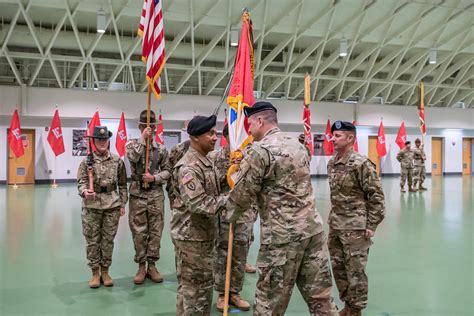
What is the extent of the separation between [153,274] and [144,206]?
706mm

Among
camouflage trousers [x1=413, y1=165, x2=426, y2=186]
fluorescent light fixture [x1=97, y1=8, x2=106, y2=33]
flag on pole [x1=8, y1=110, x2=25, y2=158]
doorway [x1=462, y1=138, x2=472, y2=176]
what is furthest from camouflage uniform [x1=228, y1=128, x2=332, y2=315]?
doorway [x1=462, y1=138, x2=472, y2=176]

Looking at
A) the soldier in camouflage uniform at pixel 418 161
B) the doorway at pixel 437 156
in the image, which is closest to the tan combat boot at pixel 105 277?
the soldier in camouflage uniform at pixel 418 161

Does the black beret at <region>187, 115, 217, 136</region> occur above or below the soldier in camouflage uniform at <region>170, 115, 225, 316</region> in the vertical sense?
above

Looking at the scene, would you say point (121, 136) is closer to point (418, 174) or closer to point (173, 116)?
point (173, 116)

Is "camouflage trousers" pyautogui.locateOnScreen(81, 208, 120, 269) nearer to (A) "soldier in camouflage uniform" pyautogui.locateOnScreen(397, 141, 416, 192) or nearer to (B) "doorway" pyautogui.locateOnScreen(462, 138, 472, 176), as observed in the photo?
(A) "soldier in camouflage uniform" pyautogui.locateOnScreen(397, 141, 416, 192)

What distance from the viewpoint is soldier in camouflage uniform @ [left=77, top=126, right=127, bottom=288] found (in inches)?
151

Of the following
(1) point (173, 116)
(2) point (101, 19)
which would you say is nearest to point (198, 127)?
(2) point (101, 19)

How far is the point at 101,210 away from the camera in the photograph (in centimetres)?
385

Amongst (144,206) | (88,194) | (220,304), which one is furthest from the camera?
(144,206)

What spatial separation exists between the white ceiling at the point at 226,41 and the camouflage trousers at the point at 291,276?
1117 cm

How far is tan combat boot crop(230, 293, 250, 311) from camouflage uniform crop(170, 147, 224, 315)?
2.65 ft

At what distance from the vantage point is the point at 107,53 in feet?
51.4

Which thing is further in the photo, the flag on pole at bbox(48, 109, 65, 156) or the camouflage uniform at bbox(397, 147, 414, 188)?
the flag on pole at bbox(48, 109, 65, 156)

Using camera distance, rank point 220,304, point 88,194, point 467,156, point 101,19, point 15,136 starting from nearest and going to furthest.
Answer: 1. point 220,304
2. point 88,194
3. point 101,19
4. point 15,136
5. point 467,156
